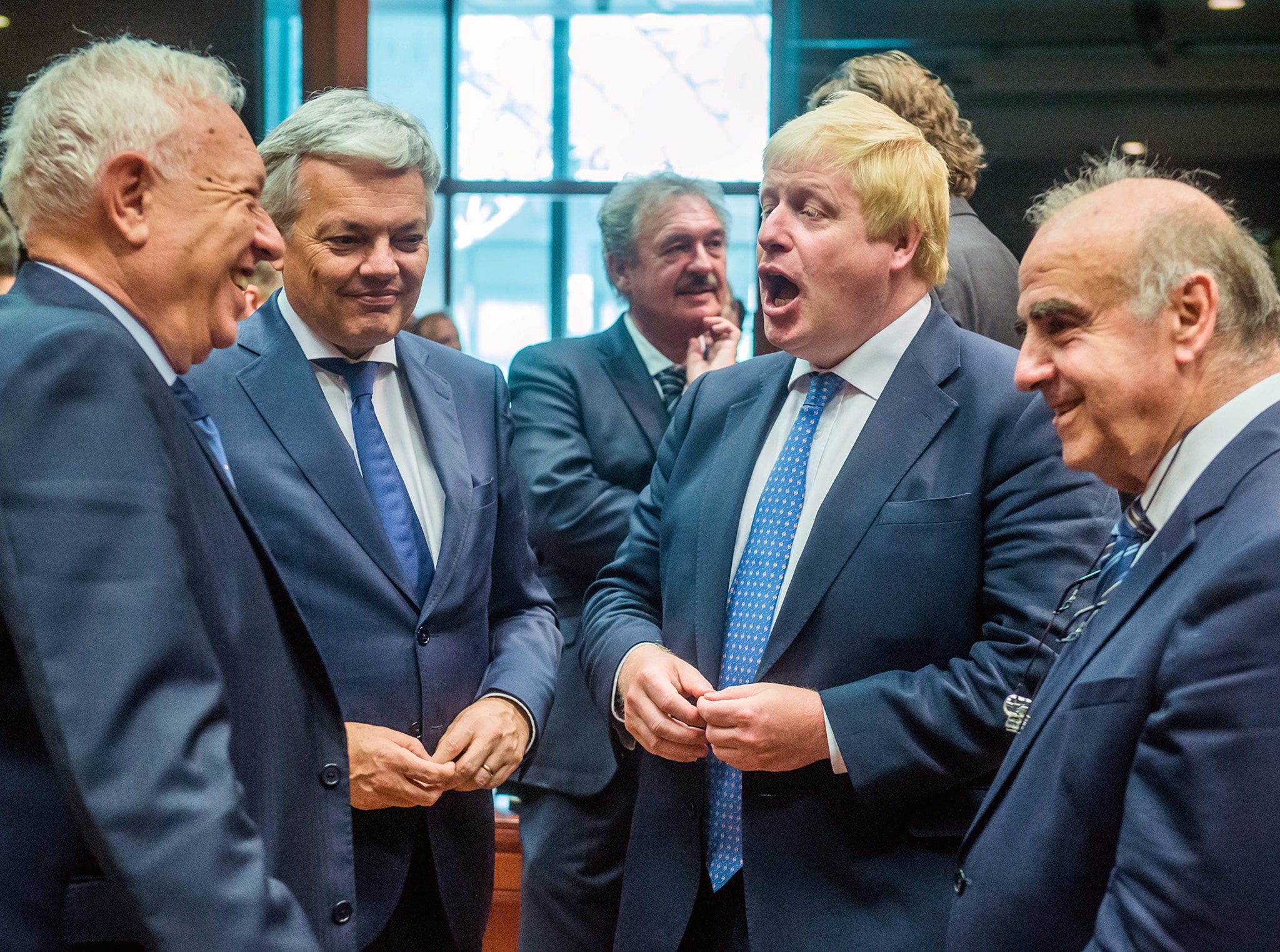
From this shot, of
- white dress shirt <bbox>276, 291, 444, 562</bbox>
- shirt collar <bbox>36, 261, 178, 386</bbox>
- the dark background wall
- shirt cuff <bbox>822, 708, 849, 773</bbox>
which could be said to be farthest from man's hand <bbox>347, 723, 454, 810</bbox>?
the dark background wall

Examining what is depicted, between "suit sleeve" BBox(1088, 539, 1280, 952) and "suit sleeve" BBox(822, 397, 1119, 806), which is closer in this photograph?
"suit sleeve" BBox(1088, 539, 1280, 952)

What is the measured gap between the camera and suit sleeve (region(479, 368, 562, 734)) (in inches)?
81.0

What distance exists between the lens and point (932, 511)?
1.77m

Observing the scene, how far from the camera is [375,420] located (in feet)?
6.49

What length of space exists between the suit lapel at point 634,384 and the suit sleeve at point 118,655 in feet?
5.79

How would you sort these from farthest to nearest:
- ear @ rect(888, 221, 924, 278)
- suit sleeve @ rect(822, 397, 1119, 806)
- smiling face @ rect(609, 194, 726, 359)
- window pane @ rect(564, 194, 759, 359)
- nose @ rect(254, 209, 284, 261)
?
window pane @ rect(564, 194, 759, 359)
smiling face @ rect(609, 194, 726, 359)
ear @ rect(888, 221, 924, 278)
suit sleeve @ rect(822, 397, 1119, 806)
nose @ rect(254, 209, 284, 261)

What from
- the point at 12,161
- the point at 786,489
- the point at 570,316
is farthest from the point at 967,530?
the point at 570,316

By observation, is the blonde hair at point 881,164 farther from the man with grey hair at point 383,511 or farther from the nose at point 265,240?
the nose at point 265,240

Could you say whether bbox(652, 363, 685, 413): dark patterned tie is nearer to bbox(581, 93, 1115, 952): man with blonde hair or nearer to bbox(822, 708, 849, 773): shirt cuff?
bbox(581, 93, 1115, 952): man with blonde hair

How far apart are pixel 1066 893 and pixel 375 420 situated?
121cm

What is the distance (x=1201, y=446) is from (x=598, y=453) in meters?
1.66

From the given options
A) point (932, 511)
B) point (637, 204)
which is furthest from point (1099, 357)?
point (637, 204)

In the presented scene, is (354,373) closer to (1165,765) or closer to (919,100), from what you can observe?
(919,100)

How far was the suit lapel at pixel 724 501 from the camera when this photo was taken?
6.23 ft
